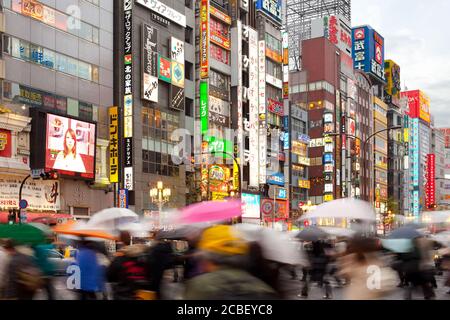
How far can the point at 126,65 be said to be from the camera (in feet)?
169

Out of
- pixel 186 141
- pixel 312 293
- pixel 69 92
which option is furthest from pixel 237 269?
pixel 186 141

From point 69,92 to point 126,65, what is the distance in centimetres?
616

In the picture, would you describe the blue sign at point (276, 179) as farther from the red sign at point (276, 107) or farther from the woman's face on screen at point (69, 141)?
the woman's face on screen at point (69, 141)

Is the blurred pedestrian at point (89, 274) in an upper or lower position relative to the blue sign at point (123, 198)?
lower

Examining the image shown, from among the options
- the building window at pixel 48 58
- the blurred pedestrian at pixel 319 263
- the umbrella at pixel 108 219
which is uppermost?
the building window at pixel 48 58

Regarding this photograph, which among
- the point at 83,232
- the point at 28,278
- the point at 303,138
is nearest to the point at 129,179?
the point at 83,232

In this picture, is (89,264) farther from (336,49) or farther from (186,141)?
(336,49)

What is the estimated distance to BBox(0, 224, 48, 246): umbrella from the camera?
10.4m

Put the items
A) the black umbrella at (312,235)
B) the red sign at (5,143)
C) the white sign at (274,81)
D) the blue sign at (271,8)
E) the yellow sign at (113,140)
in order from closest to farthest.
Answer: the black umbrella at (312,235) → the red sign at (5,143) → the yellow sign at (113,140) → the blue sign at (271,8) → the white sign at (274,81)

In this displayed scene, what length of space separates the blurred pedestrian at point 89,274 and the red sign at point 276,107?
63573 mm

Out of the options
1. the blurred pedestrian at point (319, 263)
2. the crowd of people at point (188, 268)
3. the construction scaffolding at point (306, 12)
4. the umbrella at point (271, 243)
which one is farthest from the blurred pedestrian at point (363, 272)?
the construction scaffolding at point (306, 12)

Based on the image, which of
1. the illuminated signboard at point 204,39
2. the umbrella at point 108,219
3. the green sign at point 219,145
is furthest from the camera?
the green sign at point 219,145

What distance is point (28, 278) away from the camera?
30.5 ft

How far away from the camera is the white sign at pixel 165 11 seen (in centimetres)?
5406
